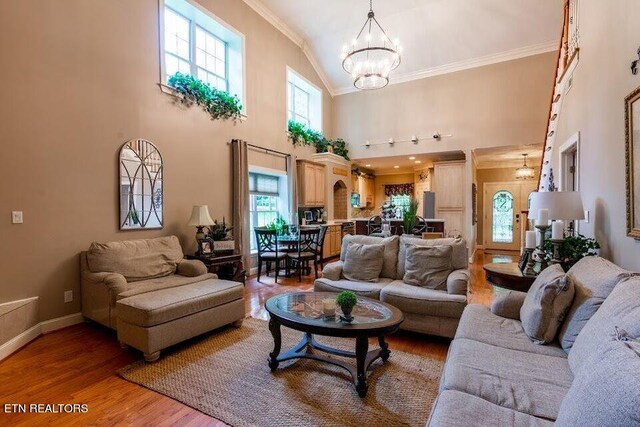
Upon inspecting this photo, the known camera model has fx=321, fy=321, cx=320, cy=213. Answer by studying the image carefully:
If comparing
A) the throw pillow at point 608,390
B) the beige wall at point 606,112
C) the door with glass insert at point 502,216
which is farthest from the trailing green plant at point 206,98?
the door with glass insert at point 502,216

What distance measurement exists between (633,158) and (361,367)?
7.74 ft

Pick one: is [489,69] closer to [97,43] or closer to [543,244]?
[543,244]

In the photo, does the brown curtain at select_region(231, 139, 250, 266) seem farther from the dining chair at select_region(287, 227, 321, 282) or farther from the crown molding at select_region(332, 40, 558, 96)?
the crown molding at select_region(332, 40, 558, 96)

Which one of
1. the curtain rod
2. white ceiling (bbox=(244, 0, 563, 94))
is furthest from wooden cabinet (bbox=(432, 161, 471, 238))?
the curtain rod

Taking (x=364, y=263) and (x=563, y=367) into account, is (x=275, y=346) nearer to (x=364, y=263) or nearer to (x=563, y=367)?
(x=364, y=263)

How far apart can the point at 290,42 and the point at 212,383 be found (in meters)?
7.02

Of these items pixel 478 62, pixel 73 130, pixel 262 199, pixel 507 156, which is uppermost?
pixel 478 62

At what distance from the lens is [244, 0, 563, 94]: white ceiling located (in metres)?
6.21

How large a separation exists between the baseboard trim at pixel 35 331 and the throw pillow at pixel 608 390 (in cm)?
387

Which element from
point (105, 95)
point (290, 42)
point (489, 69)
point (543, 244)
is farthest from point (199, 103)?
point (489, 69)

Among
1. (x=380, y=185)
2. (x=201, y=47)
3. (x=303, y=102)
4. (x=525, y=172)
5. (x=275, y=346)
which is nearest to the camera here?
(x=275, y=346)

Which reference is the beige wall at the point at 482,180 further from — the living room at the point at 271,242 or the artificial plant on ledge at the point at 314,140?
the artificial plant on ledge at the point at 314,140

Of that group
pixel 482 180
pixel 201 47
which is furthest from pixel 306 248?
pixel 482 180

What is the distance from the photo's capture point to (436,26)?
6793 mm
